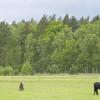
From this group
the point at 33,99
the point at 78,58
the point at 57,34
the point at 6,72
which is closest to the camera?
the point at 33,99

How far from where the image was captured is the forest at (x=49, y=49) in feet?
398

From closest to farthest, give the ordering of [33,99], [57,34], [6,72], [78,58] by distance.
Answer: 1. [33,99]
2. [6,72]
3. [78,58]
4. [57,34]

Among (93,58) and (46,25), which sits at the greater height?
(46,25)

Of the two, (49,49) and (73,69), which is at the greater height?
(49,49)

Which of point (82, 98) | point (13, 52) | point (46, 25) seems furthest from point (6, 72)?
point (82, 98)

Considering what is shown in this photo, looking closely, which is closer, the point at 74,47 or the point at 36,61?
the point at 74,47

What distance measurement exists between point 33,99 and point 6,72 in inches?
3197

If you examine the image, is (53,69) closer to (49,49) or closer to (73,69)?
(73,69)

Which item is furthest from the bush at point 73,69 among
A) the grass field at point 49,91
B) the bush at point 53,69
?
the grass field at point 49,91

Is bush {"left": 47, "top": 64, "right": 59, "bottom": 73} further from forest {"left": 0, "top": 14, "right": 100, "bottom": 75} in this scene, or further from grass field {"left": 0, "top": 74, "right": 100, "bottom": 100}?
grass field {"left": 0, "top": 74, "right": 100, "bottom": 100}

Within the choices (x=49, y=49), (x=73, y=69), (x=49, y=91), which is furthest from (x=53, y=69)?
(x=49, y=91)

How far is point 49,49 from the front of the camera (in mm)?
131500

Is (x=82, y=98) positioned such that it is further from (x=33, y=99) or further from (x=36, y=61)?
(x=36, y=61)

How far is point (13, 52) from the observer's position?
462 feet
